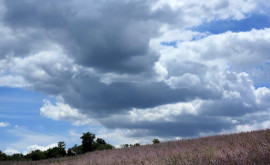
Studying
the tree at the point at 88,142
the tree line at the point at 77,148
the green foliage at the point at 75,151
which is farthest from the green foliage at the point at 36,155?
the tree at the point at 88,142

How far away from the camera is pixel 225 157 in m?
7.07

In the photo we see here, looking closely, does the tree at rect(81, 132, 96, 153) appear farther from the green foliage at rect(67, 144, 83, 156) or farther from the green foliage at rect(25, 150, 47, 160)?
the green foliage at rect(25, 150, 47, 160)

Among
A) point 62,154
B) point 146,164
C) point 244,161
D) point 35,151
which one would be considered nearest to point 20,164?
point 62,154

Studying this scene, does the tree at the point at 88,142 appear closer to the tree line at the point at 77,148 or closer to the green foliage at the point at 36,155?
the tree line at the point at 77,148

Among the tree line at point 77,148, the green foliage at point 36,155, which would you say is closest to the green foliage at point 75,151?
the tree line at point 77,148

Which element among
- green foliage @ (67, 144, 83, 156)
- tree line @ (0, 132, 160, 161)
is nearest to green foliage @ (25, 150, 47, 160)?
tree line @ (0, 132, 160, 161)

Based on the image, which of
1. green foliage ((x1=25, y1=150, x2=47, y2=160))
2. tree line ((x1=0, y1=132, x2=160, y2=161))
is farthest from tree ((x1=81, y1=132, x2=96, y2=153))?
green foliage ((x1=25, y1=150, x2=47, y2=160))

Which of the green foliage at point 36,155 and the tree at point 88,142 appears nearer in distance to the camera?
the tree at point 88,142

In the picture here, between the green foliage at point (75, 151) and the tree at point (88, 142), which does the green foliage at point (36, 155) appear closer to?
the green foliage at point (75, 151)

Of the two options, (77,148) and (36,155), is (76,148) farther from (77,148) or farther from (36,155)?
(36,155)

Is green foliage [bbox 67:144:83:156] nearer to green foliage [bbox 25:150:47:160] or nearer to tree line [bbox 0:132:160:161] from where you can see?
tree line [bbox 0:132:160:161]

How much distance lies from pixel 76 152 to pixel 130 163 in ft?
52.6

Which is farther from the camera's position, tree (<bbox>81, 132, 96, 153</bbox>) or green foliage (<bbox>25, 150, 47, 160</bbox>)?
green foliage (<bbox>25, 150, 47, 160</bbox>)

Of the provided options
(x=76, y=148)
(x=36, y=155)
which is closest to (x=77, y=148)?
(x=76, y=148)
